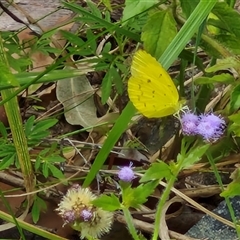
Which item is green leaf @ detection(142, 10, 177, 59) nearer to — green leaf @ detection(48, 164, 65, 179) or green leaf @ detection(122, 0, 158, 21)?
green leaf @ detection(122, 0, 158, 21)

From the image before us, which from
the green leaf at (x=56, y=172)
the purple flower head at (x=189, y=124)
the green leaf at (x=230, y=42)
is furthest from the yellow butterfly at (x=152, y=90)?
the green leaf at (x=56, y=172)

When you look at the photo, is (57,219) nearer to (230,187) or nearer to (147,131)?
(147,131)

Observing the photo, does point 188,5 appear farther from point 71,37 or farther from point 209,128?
point 71,37

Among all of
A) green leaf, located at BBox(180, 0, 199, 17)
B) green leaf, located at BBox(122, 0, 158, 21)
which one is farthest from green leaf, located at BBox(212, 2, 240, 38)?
green leaf, located at BBox(122, 0, 158, 21)

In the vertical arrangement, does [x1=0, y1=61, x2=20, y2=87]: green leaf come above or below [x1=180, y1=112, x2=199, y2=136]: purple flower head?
above

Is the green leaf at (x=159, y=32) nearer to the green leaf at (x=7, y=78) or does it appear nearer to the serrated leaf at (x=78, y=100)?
the green leaf at (x=7, y=78)
